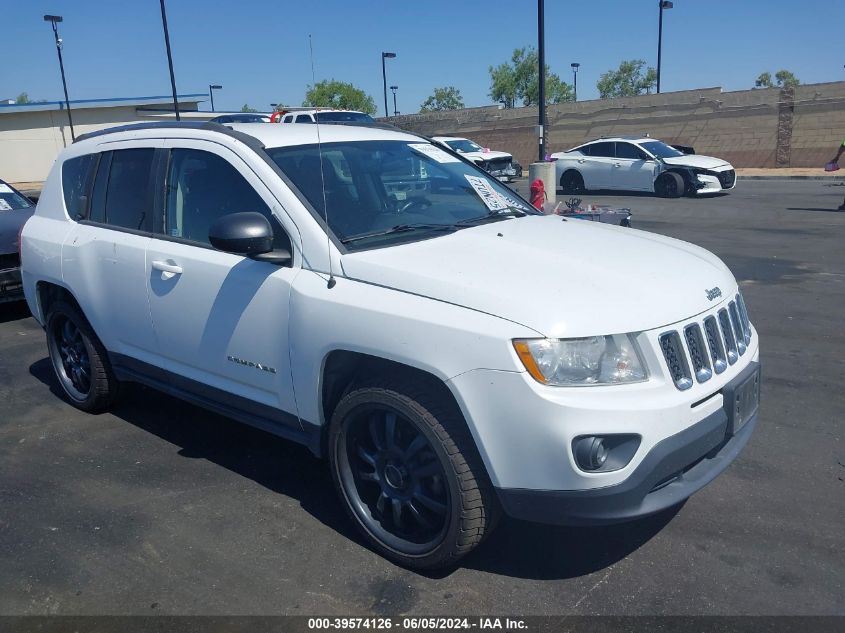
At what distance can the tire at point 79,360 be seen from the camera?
16.1 feet

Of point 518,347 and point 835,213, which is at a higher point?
point 518,347

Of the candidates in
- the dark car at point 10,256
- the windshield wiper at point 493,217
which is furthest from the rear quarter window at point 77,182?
the dark car at point 10,256

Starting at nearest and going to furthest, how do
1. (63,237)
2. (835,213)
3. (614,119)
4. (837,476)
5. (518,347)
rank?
Result: 1. (518,347)
2. (837,476)
3. (63,237)
4. (835,213)
5. (614,119)

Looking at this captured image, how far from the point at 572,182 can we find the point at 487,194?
62.0 feet

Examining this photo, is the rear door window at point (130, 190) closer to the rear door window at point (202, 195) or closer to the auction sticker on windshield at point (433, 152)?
the rear door window at point (202, 195)

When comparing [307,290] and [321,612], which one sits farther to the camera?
[307,290]

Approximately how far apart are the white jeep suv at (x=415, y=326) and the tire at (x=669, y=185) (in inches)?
629

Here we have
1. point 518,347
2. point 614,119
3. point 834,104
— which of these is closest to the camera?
point 518,347

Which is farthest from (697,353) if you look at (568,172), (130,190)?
(568,172)

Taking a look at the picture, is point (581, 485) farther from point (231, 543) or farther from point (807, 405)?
point (807, 405)

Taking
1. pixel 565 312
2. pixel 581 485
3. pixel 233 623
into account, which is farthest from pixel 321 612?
pixel 565 312

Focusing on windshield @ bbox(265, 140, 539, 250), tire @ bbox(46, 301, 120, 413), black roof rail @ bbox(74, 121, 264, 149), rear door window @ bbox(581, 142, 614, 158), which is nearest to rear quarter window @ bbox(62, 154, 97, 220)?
black roof rail @ bbox(74, 121, 264, 149)

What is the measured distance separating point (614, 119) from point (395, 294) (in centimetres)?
3686

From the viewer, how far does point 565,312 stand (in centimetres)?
278
